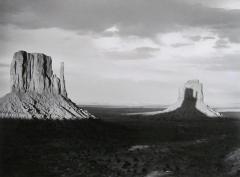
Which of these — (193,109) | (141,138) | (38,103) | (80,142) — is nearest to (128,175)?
(80,142)

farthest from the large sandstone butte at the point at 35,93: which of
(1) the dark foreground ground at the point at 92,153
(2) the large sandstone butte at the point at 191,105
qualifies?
(2) the large sandstone butte at the point at 191,105

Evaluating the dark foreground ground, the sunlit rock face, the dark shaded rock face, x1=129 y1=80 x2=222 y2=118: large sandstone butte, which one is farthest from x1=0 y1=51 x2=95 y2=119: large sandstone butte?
the sunlit rock face

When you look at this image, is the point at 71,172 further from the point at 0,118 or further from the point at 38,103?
the point at 38,103

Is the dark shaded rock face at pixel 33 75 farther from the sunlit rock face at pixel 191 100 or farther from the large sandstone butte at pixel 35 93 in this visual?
the sunlit rock face at pixel 191 100

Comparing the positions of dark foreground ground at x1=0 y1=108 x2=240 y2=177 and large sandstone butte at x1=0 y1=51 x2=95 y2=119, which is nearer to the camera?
dark foreground ground at x1=0 y1=108 x2=240 y2=177

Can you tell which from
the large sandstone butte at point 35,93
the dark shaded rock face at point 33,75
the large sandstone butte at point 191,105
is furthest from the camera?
the large sandstone butte at point 191,105

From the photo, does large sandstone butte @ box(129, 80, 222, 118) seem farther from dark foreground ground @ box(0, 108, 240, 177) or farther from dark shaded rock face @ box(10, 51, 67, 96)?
dark foreground ground @ box(0, 108, 240, 177)

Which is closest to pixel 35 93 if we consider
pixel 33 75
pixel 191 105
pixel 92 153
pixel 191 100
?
pixel 33 75
